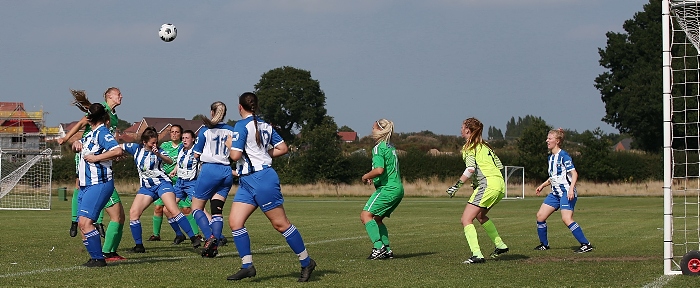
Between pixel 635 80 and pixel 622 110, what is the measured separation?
2.69 m

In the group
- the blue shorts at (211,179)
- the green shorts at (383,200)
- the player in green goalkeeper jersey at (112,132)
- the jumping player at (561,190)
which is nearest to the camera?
→ the player in green goalkeeper jersey at (112,132)

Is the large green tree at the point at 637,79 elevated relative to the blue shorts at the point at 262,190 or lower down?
elevated

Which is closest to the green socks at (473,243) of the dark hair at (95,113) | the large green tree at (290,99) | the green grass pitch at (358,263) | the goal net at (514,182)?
the green grass pitch at (358,263)

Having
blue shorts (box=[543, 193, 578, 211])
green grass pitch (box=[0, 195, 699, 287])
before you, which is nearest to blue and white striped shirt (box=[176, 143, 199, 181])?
green grass pitch (box=[0, 195, 699, 287])

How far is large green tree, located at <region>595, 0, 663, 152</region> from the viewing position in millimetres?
67625

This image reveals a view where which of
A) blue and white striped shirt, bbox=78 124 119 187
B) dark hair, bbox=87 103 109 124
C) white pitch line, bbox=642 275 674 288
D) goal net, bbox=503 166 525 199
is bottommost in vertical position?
goal net, bbox=503 166 525 199

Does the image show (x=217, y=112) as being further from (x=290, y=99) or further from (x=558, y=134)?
(x=290, y=99)

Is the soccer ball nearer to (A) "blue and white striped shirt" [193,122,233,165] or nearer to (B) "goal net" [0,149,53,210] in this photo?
(A) "blue and white striped shirt" [193,122,233,165]

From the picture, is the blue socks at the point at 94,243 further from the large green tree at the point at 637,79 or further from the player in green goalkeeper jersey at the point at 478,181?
the large green tree at the point at 637,79

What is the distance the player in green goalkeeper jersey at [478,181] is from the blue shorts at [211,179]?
10.1 feet

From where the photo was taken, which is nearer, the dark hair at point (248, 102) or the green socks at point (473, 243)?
the dark hair at point (248, 102)

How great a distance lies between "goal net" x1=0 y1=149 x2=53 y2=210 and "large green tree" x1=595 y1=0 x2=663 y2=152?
44.8 m

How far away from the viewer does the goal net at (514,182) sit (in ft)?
164

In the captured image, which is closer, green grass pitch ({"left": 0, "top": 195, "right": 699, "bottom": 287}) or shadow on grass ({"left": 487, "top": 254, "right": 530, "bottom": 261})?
green grass pitch ({"left": 0, "top": 195, "right": 699, "bottom": 287})
